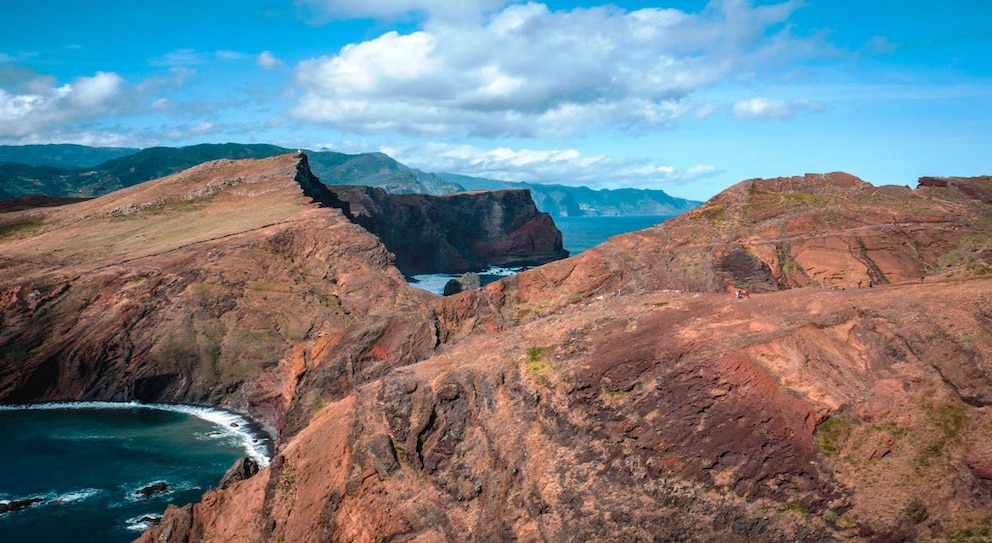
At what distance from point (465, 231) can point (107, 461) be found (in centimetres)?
12838

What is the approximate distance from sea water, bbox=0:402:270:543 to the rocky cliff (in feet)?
35.7

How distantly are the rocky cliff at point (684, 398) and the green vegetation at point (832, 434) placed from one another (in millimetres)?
61

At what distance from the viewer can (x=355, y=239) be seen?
225 ft

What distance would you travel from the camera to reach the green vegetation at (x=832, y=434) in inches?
731

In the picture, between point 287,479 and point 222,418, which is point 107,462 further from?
point 287,479

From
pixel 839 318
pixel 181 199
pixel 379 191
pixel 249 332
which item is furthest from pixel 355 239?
pixel 379 191

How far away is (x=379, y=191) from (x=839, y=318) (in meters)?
136

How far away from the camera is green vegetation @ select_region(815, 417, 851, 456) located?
18578 mm

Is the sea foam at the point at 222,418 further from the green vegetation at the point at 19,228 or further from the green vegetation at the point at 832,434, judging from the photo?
the green vegetation at the point at 832,434

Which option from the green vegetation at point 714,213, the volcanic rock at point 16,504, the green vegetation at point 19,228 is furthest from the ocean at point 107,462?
the green vegetation at point 19,228

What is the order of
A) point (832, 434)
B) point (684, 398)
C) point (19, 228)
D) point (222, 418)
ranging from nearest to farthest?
point (832, 434), point (684, 398), point (222, 418), point (19, 228)

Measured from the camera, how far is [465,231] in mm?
169000

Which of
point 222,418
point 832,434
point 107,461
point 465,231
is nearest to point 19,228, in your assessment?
point 222,418

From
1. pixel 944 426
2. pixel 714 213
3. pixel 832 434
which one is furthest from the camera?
pixel 714 213
